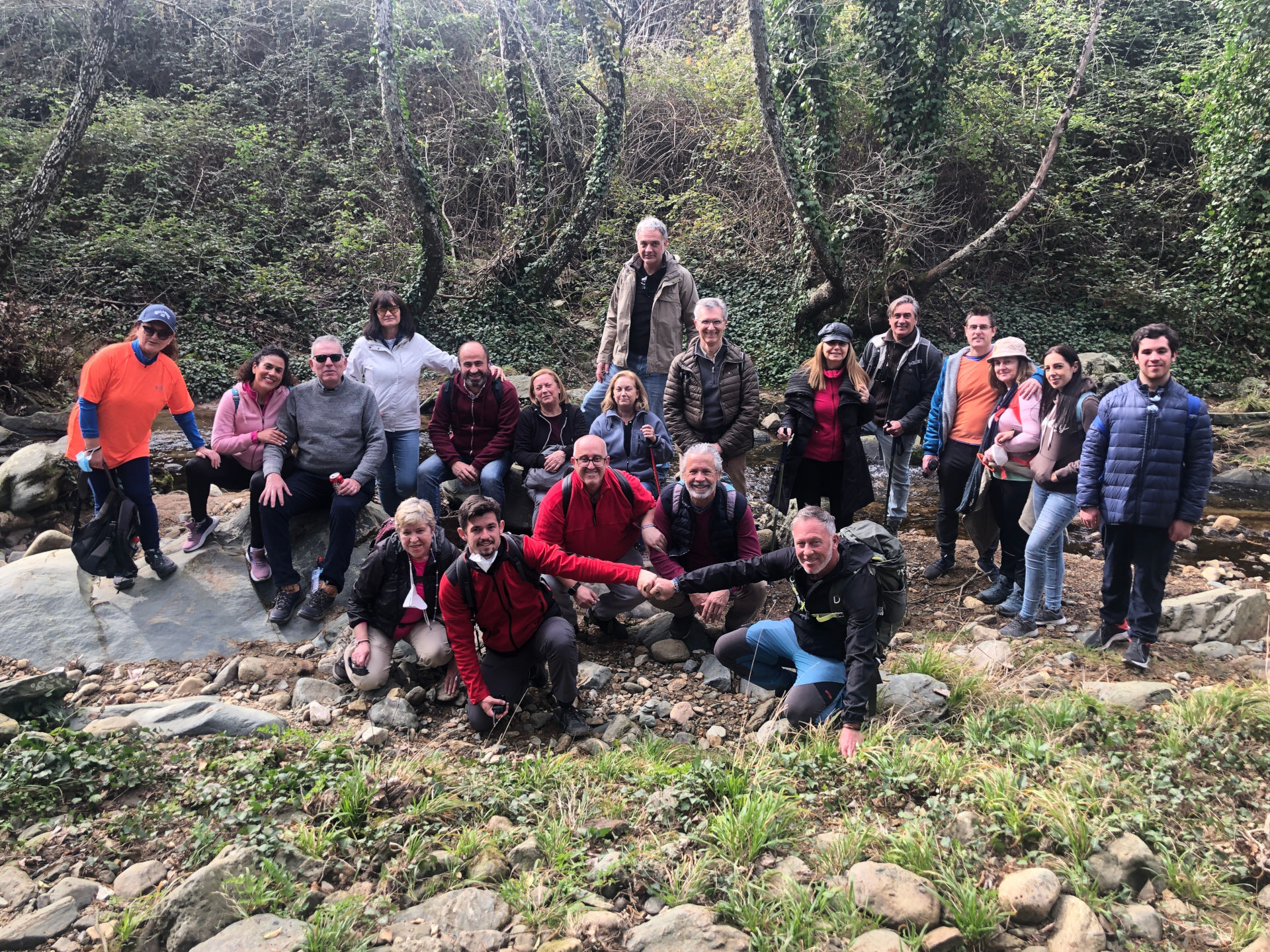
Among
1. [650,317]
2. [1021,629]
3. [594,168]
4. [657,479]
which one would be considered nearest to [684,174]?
[594,168]

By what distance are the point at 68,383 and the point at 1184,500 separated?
12.5 meters

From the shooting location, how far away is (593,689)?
5.04 metres

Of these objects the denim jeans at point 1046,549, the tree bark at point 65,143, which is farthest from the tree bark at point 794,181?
the tree bark at point 65,143

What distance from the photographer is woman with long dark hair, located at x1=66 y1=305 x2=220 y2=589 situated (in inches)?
208

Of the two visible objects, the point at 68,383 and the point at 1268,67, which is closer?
the point at 68,383

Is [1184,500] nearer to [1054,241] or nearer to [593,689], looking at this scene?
[593,689]

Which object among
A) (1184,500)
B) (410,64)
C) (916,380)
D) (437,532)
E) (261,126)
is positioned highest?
(410,64)

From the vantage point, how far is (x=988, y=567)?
658 cm

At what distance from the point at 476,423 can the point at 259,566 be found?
1945 millimetres

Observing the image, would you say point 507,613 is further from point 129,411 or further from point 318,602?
point 129,411

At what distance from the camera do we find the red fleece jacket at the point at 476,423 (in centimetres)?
644

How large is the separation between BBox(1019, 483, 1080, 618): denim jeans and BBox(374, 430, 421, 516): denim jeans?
4.68m

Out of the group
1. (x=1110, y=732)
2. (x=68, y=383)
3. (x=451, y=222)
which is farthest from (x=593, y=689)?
(x=451, y=222)

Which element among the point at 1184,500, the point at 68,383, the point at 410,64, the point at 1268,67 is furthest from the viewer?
the point at 410,64
